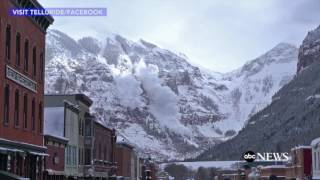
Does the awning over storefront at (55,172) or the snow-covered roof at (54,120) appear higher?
the snow-covered roof at (54,120)

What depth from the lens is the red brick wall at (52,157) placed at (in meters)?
57.1

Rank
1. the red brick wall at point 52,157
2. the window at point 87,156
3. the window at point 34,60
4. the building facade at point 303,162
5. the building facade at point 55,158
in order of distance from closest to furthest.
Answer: the window at point 34,60 → the building facade at point 55,158 → the red brick wall at point 52,157 → the window at point 87,156 → the building facade at point 303,162

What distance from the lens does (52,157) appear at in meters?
58.2

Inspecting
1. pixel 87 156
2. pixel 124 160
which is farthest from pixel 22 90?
pixel 124 160

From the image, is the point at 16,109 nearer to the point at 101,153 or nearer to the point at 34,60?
the point at 34,60

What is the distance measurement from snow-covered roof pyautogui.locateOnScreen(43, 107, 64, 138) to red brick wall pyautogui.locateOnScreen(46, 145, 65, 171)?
1.84 meters

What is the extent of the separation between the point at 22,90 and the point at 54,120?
18860mm

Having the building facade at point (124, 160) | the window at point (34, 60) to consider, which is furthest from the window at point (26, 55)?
the building facade at point (124, 160)

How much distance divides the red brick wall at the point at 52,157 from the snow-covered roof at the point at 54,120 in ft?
6.03

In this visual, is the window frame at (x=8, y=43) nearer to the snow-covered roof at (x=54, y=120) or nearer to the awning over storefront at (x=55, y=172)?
the awning over storefront at (x=55, y=172)

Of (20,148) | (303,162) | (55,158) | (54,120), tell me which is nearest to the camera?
(20,148)

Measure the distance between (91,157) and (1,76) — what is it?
38.8m

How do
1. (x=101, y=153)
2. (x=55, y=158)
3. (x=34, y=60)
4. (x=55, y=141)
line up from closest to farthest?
(x=34, y=60), (x=55, y=141), (x=55, y=158), (x=101, y=153)

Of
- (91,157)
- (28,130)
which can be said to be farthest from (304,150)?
(28,130)
